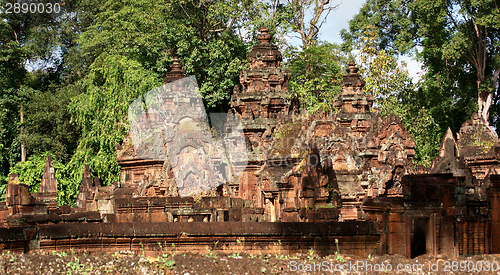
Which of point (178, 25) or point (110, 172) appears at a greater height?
point (178, 25)

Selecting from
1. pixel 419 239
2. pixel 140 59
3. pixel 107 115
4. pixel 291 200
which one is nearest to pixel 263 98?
pixel 291 200

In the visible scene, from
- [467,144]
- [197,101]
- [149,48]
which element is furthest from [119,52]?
[467,144]

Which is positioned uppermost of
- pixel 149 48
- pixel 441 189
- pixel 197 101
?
pixel 149 48

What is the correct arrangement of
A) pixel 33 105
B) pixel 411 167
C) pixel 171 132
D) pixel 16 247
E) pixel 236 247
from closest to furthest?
1. pixel 16 247
2. pixel 236 247
3. pixel 411 167
4. pixel 171 132
5. pixel 33 105

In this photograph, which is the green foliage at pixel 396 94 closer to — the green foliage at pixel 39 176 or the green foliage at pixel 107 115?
the green foliage at pixel 107 115

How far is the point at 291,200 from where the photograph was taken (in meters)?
14.3

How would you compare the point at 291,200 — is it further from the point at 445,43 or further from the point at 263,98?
the point at 445,43

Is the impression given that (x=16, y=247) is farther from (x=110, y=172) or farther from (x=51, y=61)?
(x=51, y=61)

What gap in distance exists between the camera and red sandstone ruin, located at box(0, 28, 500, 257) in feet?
29.3

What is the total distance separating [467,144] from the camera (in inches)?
854

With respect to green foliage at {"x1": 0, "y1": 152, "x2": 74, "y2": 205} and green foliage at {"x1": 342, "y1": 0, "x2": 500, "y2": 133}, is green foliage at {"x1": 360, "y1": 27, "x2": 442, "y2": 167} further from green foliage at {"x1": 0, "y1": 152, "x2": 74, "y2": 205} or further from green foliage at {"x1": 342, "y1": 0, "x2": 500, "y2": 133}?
green foliage at {"x1": 0, "y1": 152, "x2": 74, "y2": 205}

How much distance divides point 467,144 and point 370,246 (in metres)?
13.8

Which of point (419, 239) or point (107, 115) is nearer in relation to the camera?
point (419, 239)

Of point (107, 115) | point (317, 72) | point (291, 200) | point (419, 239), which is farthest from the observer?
point (317, 72)
